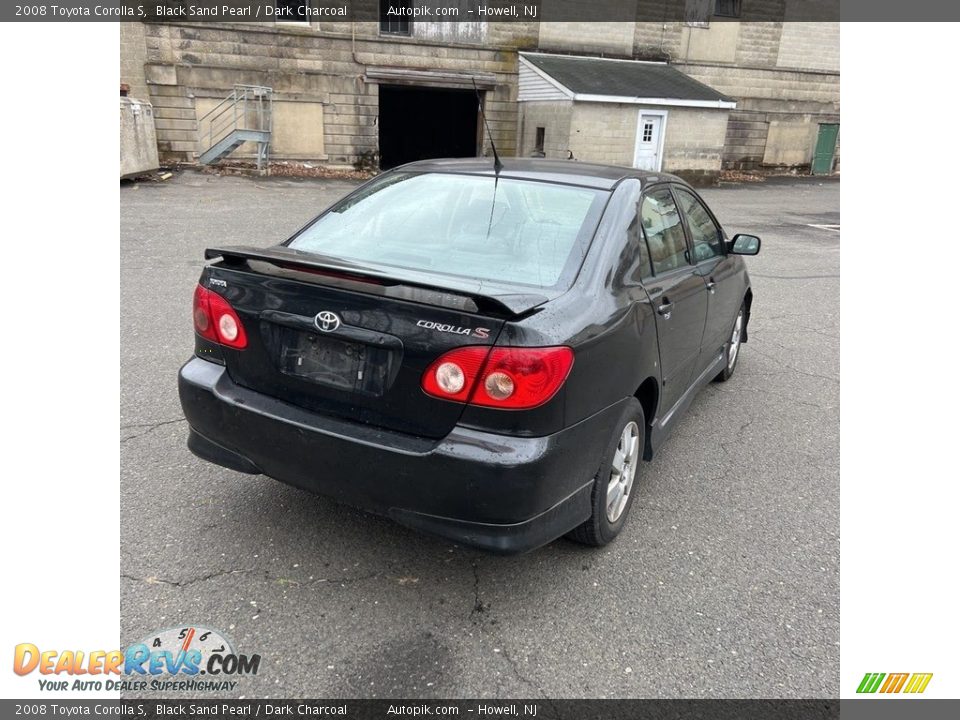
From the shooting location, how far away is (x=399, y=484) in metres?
2.41

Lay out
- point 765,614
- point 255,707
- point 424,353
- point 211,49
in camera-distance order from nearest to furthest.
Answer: point 255,707, point 424,353, point 765,614, point 211,49

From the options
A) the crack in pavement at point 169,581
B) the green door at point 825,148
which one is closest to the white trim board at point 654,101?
the green door at point 825,148

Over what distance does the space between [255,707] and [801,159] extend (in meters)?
29.9

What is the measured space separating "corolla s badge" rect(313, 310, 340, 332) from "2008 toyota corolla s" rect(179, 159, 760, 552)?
0.01 metres

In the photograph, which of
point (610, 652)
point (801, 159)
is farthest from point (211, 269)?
point (801, 159)

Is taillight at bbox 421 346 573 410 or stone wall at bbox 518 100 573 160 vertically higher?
stone wall at bbox 518 100 573 160

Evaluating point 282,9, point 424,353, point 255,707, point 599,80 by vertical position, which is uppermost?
point 282,9

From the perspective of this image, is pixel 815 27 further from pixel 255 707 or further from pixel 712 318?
pixel 255 707

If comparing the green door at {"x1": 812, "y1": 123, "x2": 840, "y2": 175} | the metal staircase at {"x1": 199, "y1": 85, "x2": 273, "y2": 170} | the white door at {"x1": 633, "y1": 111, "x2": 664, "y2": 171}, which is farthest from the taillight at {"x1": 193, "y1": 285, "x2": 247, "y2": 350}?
the green door at {"x1": 812, "y1": 123, "x2": 840, "y2": 175}

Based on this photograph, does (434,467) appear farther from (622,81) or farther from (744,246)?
(622,81)

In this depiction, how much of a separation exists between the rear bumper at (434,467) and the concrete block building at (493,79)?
61.0 feet

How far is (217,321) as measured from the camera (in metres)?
2.79

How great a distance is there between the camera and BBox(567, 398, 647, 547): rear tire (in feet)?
9.08

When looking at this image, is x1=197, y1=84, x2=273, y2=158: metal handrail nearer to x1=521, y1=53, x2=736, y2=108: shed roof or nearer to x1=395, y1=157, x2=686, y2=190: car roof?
x1=521, y1=53, x2=736, y2=108: shed roof
